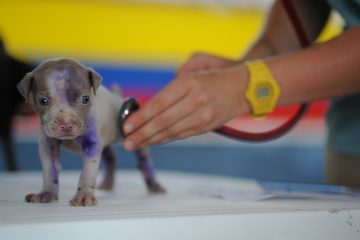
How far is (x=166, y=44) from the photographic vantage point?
2.15 m

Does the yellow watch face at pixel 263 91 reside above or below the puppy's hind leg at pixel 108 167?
above

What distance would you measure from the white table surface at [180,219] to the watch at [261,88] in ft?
0.35

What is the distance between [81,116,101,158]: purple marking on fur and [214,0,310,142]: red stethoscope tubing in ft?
0.57

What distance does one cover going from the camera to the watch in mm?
546

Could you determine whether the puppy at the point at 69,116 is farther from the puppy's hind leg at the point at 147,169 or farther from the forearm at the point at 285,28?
the forearm at the point at 285,28

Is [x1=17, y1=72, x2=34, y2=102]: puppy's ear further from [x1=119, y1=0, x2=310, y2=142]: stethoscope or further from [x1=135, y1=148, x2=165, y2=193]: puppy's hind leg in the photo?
[x1=135, y1=148, x2=165, y2=193]: puppy's hind leg

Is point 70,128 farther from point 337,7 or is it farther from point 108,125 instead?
point 337,7

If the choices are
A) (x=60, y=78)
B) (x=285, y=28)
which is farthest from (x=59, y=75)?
(x=285, y=28)

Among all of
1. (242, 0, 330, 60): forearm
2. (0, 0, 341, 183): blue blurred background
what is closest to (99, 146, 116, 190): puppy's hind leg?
(242, 0, 330, 60): forearm

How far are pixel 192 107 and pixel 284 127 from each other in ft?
0.67

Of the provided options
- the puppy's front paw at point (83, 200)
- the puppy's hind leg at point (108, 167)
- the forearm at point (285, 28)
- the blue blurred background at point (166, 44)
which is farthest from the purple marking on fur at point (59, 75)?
the blue blurred background at point (166, 44)

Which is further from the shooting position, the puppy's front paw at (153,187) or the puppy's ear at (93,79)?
the puppy's front paw at (153,187)

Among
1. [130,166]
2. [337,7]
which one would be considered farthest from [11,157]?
[337,7]

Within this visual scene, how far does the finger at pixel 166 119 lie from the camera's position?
0.55 metres
